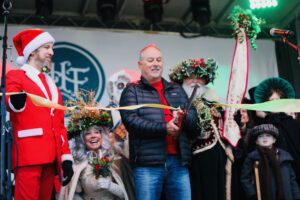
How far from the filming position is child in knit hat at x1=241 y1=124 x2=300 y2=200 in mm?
4797

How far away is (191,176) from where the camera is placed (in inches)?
187

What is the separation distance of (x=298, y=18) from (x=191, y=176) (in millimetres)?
3616

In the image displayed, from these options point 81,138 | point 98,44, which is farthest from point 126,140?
point 98,44

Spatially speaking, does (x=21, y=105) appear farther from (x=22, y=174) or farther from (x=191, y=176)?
(x=191, y=176)

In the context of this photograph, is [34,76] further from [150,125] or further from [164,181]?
[164,181]

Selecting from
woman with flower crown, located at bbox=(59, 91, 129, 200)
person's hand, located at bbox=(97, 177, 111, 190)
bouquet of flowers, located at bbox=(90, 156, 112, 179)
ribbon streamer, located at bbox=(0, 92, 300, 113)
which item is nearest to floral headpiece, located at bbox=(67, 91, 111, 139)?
woman with flower crown, located at bbox=(59, 91, 129, 200)

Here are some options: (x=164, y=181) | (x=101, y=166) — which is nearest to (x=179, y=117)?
(x=164, y=181)

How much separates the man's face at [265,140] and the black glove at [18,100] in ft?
8.03

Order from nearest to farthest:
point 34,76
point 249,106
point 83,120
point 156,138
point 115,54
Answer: point 34,76 < point 156,138 < point 249,106 < point 83,120 < point 115,54

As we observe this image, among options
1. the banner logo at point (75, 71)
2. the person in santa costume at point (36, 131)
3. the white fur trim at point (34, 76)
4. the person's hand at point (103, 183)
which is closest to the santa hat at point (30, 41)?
the person in santa costume at point (36, 131)

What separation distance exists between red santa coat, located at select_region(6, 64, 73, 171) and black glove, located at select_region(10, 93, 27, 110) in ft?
0.13

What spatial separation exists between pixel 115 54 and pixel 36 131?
3.21 meters

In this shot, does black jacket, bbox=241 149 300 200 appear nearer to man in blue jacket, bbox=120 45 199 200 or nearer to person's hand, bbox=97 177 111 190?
man in blue jacket, bbox=120 45 199 200

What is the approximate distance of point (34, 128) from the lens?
3.83 meters
